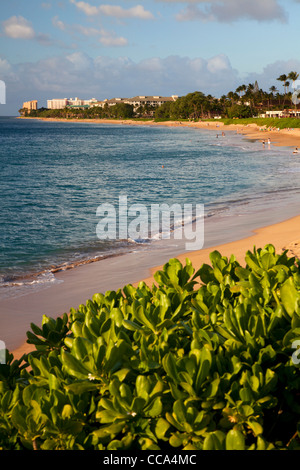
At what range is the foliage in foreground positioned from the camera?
6.46 ft

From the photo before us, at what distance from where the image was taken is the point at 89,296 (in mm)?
11180

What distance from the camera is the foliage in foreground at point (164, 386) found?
1968mm

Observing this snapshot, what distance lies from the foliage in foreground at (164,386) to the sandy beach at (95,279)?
20.1 ft

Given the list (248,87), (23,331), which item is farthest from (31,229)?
(248,87)

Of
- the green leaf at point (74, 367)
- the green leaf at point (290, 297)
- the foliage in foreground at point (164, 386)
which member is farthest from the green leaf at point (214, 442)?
the green leaf at point (290, 297)

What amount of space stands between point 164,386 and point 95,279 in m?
10.6

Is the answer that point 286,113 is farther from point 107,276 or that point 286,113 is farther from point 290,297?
point 290,297

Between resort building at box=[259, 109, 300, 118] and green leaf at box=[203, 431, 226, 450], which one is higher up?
resort building at box=[259, 109, 300, 118]

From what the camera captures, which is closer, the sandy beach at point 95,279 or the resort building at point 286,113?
the sandy beach at point 95,279

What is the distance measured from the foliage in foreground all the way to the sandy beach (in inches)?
242

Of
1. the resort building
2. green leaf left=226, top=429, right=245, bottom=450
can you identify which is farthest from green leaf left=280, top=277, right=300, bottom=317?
the resort building

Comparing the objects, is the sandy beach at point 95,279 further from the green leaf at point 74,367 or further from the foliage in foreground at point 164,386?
the green leaf at point 74,367

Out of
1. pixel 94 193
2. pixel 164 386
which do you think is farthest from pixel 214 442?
pixel 94 193

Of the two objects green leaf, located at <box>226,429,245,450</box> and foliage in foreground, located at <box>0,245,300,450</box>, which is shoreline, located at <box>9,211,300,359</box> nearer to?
foliage in foreground, located at <box>0,245,300,450</box>
